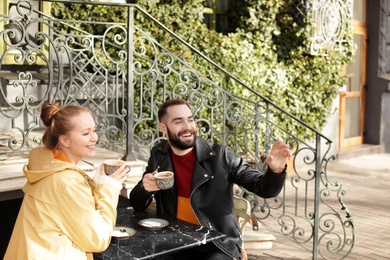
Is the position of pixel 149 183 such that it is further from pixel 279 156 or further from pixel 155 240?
pixel 279 156

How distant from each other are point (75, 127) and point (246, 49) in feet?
20.1

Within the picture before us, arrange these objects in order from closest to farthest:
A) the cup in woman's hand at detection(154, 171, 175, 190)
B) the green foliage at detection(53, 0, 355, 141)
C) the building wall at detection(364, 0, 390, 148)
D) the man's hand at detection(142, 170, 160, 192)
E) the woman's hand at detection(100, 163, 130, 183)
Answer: the woman's hand at detection(100, 163, 130, 183) < the cup in woman's hand at detection(154, 171, 175, 190) < the man's hand at detection(142, 170, 160, 192) < the green foliage at detection(53, 0, 355, 141) < the building wall at detection(364, 0, 390, 148)

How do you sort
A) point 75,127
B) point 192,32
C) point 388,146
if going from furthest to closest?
point 388,146
point 192,32
point 75,127

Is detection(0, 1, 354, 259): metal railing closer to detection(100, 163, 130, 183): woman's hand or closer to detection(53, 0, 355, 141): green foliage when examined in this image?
detection(53, 0, 355, 141): green foliage

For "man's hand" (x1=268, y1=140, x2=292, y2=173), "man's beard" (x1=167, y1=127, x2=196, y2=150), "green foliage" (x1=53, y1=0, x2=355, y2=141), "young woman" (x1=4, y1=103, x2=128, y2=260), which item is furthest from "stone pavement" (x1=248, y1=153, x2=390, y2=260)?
"young woman" (x1=4, y1=103, x2=128, y2=260)

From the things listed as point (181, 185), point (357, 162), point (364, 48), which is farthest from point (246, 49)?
point (181, 185)

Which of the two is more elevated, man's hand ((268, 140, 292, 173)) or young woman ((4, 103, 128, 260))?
man's hand ((268, 140, 292, 173))

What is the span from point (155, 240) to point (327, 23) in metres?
7.60

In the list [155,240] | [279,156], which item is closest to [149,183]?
[155,240]

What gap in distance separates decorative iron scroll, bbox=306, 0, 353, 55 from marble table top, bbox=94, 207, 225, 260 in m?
6.89

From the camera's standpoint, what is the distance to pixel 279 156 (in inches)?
135

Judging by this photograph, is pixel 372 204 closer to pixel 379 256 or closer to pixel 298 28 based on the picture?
pixel 379 256

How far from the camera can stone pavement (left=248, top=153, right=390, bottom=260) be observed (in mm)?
5812

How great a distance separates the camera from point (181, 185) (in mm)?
3795
